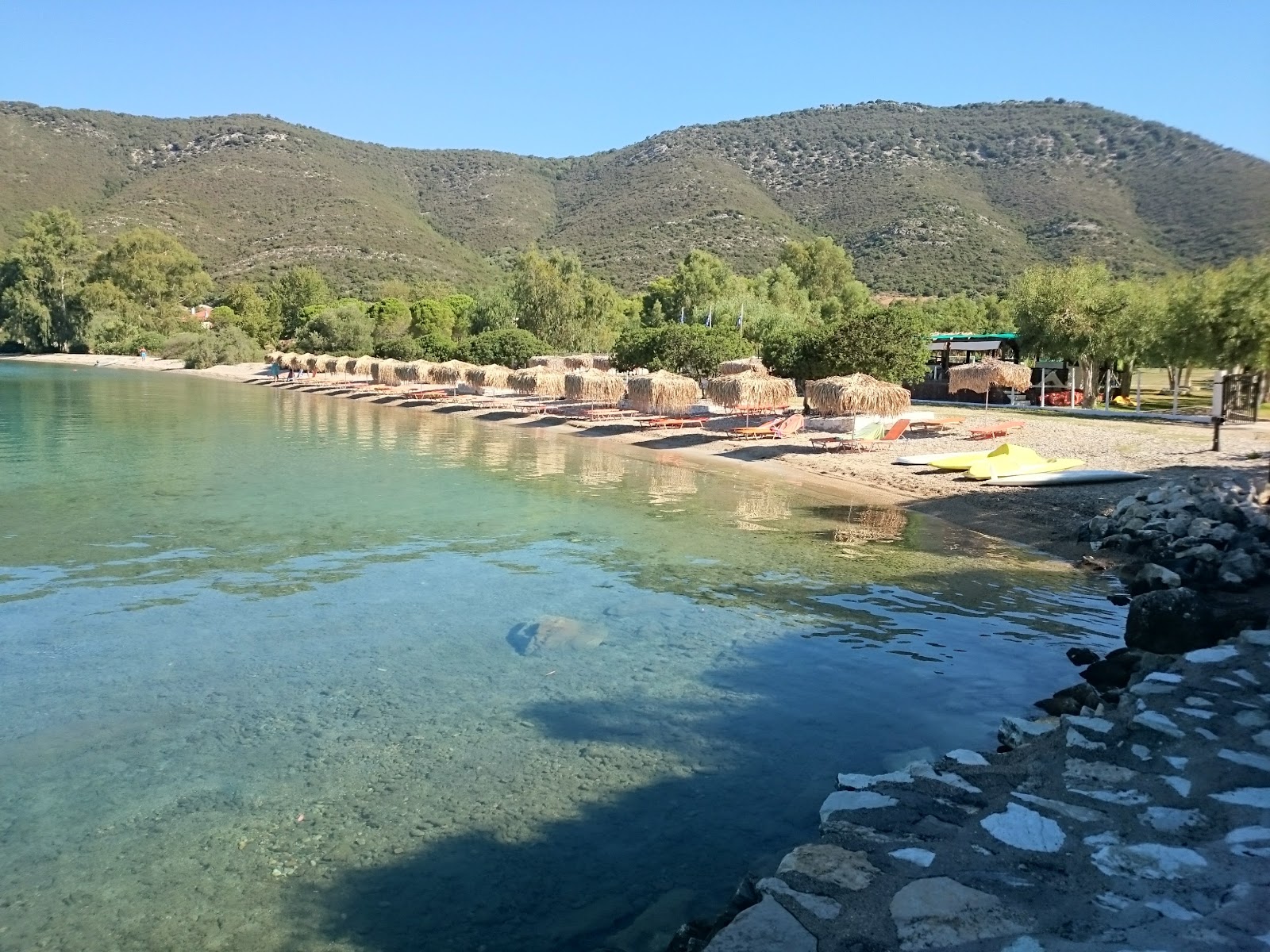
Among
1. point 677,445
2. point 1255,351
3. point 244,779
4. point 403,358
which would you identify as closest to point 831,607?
point 244,779

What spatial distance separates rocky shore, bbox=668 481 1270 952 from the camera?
2.99 m

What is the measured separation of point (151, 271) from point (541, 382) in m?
51.0

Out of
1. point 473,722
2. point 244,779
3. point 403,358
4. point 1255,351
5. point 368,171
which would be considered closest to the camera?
point 244,779

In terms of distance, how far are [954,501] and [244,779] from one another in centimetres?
1196

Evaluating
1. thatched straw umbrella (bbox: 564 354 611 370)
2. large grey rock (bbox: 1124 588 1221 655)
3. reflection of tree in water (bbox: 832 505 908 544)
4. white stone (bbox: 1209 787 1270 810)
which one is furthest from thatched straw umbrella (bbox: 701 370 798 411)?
white stone (bbox: 1209 787 1270 810)

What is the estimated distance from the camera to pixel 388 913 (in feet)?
13.5

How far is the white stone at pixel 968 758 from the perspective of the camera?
4.75 m

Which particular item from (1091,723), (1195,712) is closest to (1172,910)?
(1091,723)

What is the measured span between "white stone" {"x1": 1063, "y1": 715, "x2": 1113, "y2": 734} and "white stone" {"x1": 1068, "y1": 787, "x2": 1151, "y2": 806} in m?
0.81

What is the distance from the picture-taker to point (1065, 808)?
3.91 meters

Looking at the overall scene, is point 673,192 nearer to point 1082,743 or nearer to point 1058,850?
point 1082,743

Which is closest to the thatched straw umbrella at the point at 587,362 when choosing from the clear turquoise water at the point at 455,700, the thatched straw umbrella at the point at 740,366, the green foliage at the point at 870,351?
the thatched straw umbrella at the point at 740,366

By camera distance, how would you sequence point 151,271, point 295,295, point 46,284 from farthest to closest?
point 151,271
point 295,295
point 46,284

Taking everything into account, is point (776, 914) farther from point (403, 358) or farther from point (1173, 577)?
point (403, 358)
